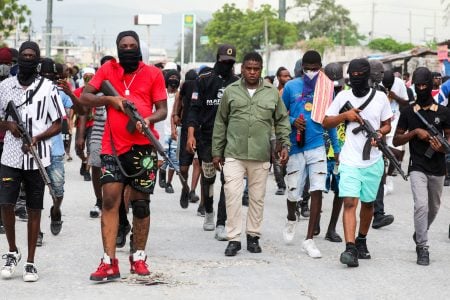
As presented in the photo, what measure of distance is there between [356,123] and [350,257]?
48.1 inches

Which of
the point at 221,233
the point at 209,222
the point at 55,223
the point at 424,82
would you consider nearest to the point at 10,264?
the point at 55,223

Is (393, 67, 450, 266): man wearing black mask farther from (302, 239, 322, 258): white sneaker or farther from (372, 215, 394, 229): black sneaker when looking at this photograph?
(372, 215, 394, 229): black sneaker

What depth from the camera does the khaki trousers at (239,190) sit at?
30.5 feet

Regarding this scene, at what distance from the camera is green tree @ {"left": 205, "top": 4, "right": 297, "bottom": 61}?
85.4 metres

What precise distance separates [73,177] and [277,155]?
27.2 feet

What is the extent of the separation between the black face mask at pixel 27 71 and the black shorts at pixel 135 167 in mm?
929

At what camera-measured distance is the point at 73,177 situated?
17.0 m

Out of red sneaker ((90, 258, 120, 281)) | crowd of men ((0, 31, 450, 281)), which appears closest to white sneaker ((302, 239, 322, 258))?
crowd of men ((0, 31, 450, 281))

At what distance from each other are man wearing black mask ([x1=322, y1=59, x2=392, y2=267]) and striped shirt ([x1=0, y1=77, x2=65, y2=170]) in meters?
2.56

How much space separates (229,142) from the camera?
9.33 meters

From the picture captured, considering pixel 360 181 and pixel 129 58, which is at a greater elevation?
pixel 129 58

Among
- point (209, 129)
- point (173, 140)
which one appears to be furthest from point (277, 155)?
point (173, 140)

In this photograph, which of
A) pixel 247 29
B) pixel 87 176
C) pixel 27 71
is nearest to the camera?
pixel 27 71

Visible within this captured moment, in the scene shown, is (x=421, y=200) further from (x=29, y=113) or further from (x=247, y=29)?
(x=247, y=29)
